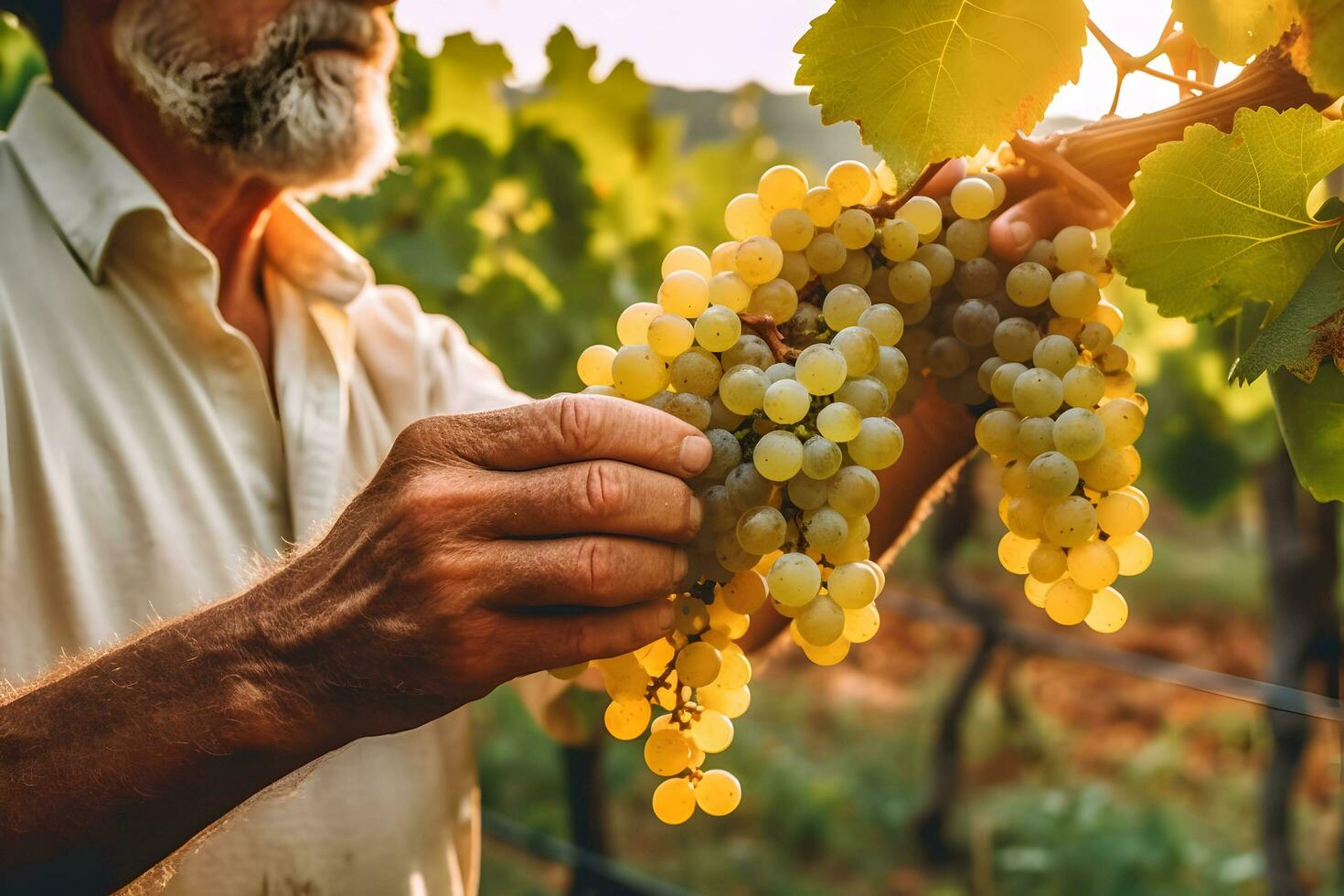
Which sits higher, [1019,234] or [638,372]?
[1019,234]

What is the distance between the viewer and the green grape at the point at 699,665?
797 mm

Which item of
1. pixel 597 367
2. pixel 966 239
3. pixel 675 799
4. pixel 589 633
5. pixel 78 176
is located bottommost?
pixel 675 799

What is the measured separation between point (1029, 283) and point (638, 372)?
0.33 meters

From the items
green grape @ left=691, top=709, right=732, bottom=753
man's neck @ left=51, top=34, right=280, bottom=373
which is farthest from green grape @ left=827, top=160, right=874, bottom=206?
man's neck @ left=51, top=34, right=280, bottom=373

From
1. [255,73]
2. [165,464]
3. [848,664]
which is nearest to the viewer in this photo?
[165,464]

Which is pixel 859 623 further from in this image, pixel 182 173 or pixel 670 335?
pixel 182 173

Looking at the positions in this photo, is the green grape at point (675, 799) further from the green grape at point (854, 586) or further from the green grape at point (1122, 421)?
the green grape at point (1122, 421)

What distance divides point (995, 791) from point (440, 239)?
4.20 metres

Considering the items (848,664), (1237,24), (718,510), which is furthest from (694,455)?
(848,664)

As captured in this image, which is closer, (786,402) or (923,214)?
(786,402)

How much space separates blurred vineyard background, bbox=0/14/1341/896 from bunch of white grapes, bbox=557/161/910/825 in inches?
40.4

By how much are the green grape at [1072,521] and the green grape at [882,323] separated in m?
0.18

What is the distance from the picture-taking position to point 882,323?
82 centimetres

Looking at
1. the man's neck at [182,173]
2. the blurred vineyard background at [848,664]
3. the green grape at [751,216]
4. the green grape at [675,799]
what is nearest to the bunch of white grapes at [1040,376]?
the green grape at [751,216]
